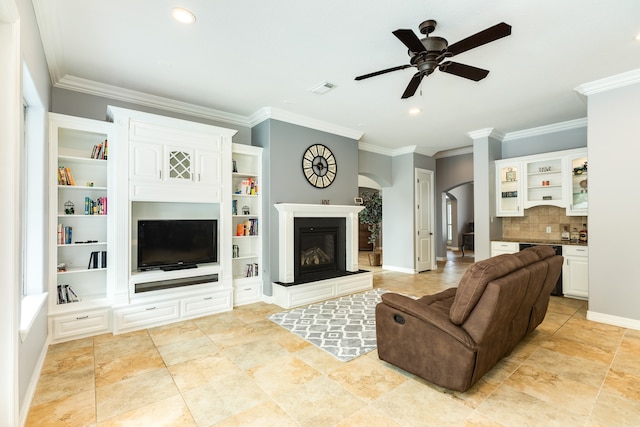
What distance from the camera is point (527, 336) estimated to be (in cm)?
Result: 334

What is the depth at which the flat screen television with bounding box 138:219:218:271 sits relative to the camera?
377 cm

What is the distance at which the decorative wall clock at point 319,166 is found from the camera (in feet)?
16.4

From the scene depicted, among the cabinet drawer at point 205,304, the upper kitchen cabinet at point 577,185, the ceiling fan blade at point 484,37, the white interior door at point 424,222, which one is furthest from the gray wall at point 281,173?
the upper kitchen cabinet at point 577,185

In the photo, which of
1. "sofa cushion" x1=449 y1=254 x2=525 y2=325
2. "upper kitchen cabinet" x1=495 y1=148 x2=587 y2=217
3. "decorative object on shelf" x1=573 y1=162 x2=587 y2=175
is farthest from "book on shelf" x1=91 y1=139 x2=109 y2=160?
"decorative object on shelf" x1=573 y1=162 x2=587 y2=175

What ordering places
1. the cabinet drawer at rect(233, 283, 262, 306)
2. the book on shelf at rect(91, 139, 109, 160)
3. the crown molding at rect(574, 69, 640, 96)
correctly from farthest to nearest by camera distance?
the cabinet drawer at rect(233, 283, 262, 306) → the book on shelf at rect(91, 139, 109, 160) → the crown molding at rect(574, 69, 640, 96)

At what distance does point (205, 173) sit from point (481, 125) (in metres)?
4.60

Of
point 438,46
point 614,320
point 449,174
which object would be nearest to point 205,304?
point 438,46

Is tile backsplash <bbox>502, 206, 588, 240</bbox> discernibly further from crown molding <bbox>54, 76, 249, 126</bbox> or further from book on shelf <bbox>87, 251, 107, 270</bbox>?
book on shelf <bbox>87, 251, 107, 270</bbox>

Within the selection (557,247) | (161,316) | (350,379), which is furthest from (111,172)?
(557,247)

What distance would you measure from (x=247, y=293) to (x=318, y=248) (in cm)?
137

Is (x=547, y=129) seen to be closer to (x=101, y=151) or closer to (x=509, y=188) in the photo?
(x=509, y=188)

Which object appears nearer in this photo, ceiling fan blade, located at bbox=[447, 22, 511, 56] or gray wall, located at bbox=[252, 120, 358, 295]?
ceiling fan blade, located at bbox=[447, 22, 511, 56]

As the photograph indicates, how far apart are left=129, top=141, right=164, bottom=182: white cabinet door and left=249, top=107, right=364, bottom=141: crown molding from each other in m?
1.53

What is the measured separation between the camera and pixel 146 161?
371 cm
